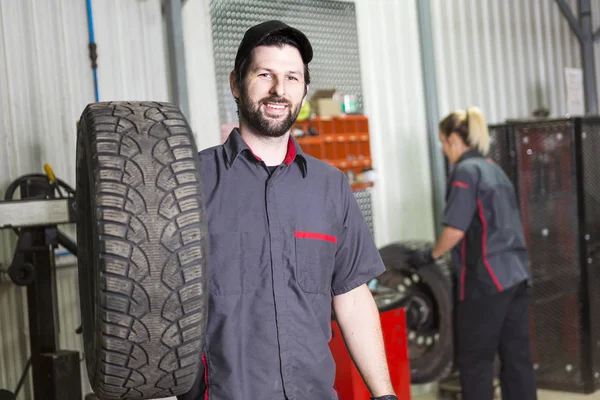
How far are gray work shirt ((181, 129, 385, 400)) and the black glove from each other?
97.4 inches

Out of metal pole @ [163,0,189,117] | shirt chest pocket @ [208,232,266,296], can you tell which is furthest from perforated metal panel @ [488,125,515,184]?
shirt chest pocket @ [208,232,266,296]

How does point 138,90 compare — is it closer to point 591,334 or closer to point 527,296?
point 527,296

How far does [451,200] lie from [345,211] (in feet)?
5.99

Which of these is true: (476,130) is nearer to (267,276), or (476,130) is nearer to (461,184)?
(461,184)

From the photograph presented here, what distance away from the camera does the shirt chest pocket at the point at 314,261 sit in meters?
1.84

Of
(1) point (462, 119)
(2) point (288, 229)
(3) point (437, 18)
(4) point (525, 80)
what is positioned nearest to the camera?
(2) point (288, 229)

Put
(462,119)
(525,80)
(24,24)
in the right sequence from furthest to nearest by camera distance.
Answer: (525,80), (462,119), (24,24)

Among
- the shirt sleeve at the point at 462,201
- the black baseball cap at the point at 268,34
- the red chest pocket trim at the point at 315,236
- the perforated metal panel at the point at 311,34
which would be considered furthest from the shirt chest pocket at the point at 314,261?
the perforated metal panel at the point at 311,34

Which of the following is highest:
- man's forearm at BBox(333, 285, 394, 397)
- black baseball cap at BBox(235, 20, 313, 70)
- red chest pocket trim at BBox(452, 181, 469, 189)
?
black baseball cap at BBox(235, 20, 313, 70)

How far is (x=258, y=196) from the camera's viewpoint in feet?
6.08

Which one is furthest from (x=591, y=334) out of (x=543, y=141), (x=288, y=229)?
(x=288, y=229)

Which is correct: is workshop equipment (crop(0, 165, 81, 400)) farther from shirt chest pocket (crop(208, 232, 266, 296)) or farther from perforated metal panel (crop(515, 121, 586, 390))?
perforated metal panel (crop(515, 121, 586, 390))

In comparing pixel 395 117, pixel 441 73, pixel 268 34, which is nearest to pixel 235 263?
pixel 268 34

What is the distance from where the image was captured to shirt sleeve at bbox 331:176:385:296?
1991 mm
